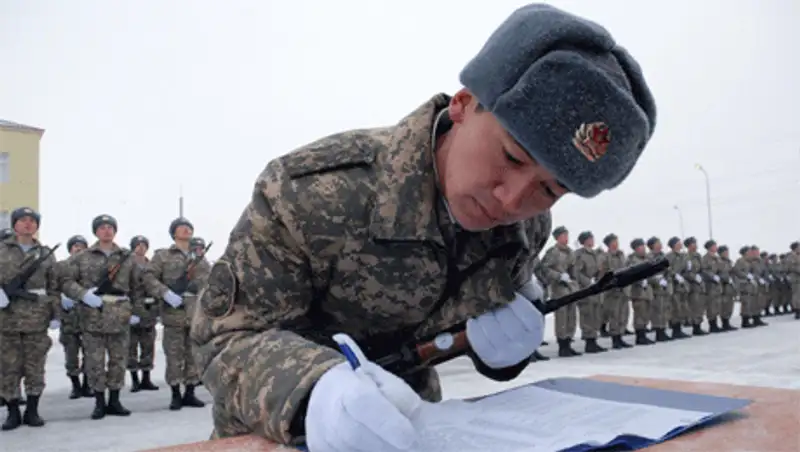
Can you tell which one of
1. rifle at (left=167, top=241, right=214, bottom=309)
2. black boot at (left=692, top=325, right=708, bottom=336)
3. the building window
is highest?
the building window

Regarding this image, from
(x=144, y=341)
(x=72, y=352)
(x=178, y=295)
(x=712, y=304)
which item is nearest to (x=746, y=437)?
(x=178, y=295)

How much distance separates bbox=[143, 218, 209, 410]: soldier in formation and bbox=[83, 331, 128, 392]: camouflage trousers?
44 centimetres

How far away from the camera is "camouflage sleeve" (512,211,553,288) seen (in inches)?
60.9

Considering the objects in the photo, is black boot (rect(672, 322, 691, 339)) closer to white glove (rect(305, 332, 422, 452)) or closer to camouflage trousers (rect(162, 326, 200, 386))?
camouflage trousers (rect(162, 326, 200, 386))

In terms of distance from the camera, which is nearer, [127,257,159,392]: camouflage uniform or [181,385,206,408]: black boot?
[181,385,206,408]: black boot

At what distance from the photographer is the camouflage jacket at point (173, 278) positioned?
268 inches

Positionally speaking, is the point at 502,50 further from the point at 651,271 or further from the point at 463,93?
the point at 651,271

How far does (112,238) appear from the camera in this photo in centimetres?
669

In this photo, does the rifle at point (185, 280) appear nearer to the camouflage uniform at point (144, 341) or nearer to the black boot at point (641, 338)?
the camouflage uniform at point (144, 341)

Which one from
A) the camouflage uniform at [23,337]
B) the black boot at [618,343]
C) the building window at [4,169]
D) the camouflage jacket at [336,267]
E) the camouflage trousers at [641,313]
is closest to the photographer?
the camouflage jacket at [336,267]

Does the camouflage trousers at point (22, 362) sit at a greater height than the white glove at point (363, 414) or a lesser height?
lesser

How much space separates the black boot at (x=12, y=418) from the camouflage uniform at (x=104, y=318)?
564 mm

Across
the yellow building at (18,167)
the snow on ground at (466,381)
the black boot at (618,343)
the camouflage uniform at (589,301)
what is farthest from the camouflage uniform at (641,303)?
the yellow building at (18,167)

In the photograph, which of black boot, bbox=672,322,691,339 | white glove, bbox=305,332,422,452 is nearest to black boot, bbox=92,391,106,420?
white glove, bbox=305,332,422,452
